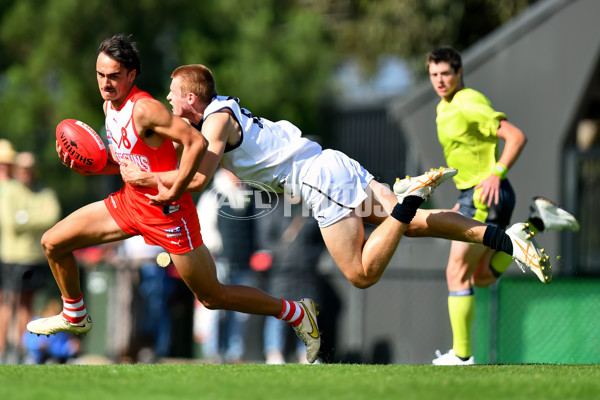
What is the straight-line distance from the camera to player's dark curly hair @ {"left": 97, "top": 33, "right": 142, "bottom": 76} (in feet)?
20.8

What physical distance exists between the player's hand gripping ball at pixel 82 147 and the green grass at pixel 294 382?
4.57ft

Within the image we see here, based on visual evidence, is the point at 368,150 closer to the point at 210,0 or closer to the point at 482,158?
the point at 210,0

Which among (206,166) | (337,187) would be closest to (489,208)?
(337,187)

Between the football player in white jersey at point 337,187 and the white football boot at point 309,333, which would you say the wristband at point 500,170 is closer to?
the football player in white jersey at point 337,187

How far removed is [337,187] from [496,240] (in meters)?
1.17

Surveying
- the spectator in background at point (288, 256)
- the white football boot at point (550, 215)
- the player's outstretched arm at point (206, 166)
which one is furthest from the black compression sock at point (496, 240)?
the spectator in background at point (288, 256)

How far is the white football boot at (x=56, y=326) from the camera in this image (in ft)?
22.8

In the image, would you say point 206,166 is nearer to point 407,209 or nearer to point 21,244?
point 407,209

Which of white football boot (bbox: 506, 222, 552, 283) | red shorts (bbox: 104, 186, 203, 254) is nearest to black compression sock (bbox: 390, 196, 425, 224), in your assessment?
white football boot (bbox: 506, 222, 552, 283)

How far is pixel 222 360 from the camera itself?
36.1 feet

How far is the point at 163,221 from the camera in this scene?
6.45 meters

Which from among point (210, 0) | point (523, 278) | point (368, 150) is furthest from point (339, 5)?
point (523, 278)

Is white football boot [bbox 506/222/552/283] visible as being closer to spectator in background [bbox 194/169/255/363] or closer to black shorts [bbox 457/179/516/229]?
black shorts [bbox 457/179/516/229]

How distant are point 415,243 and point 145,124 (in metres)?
5.60
